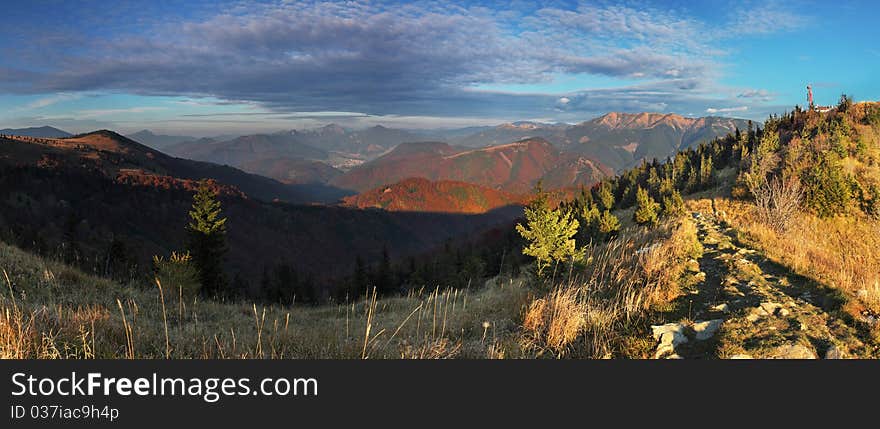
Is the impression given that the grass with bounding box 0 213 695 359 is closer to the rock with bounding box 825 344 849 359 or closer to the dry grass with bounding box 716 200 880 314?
the rock with bounding box 825 344 849 359

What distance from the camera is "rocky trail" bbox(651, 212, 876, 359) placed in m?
5.14

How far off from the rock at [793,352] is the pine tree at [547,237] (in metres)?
5.44

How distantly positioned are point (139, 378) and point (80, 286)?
804 cm

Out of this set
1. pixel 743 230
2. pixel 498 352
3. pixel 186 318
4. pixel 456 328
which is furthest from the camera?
pixel 743 230

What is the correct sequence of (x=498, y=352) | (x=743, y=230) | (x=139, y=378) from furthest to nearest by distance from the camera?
(x=743, y=230), (x=498, y=352), (x=139, y=378)

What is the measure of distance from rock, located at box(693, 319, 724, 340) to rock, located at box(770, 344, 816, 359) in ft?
2.52

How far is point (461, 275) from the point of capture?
49.0 m

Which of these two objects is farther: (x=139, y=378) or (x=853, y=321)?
(x=853, y=321)

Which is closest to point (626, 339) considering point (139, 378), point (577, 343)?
point (577, 343)

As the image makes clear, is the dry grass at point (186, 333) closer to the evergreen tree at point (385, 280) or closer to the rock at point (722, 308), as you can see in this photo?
the rock at point (722, 308)

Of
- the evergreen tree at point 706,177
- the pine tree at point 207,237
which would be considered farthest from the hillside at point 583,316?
the evergreen tree at point 706,177

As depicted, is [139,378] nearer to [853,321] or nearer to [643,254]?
[853,321]

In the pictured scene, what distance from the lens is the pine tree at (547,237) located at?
10.6 m

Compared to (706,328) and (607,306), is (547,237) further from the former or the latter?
(706,328)
